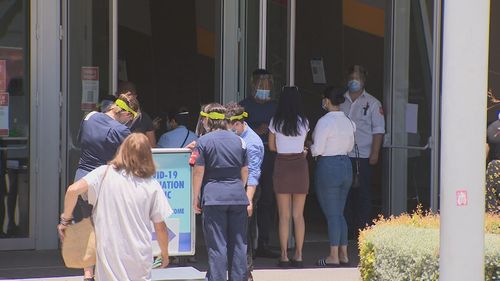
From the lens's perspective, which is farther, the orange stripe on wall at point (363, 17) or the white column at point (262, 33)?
the orange stripe on wall at point (363, 17)

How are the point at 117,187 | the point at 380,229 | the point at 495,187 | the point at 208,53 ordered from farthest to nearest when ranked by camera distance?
the point at 208,53 → the point at 495,187 → the point at 380,229 → the point at 117,187

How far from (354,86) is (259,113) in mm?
1583

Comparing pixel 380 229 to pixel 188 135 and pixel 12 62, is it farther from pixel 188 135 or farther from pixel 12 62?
pixel 12 62

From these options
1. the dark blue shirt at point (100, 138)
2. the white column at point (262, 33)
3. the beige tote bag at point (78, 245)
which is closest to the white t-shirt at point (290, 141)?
the white column at point (262, 33)

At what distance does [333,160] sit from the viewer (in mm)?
9648

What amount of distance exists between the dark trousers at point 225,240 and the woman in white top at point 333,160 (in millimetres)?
2141

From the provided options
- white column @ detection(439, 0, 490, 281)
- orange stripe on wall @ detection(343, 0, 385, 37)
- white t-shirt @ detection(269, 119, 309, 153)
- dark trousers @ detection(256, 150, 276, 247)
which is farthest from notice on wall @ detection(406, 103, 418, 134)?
Answer: white column @ detection(439, 0, 490, 281)

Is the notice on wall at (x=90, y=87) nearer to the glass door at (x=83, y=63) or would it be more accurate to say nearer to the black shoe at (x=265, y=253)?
the glass door at (x=83, y=63)

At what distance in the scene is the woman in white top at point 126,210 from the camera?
19.3ft

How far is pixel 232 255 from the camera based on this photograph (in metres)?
7.70

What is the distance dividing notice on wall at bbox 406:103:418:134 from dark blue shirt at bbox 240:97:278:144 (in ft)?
7.02

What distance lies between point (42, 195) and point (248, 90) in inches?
106

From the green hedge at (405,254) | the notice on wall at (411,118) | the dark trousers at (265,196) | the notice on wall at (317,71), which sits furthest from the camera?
the notice on wall at (317,71)

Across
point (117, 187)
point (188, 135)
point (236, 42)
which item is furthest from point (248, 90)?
point (117, 187)
